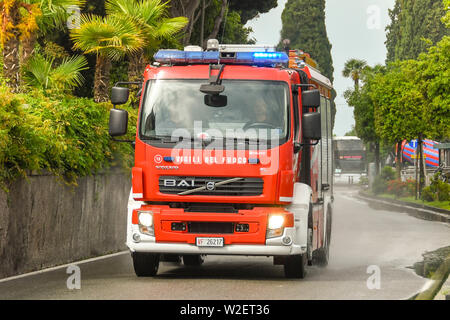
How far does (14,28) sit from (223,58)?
6.93 metres

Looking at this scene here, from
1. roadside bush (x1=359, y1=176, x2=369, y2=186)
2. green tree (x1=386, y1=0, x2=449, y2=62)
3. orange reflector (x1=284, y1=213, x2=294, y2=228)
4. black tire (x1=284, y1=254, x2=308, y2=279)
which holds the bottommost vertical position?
black tire (x1=284, y1=254, x2=308, y2=279)

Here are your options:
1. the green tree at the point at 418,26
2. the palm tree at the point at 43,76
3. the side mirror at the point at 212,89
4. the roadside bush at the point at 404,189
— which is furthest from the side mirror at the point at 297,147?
the green tree at the point at 418,26

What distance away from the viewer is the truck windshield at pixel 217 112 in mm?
13031

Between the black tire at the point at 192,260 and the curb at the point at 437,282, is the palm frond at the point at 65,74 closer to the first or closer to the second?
the black tire at the point at 192,260

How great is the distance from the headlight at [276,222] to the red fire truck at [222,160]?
0.01m

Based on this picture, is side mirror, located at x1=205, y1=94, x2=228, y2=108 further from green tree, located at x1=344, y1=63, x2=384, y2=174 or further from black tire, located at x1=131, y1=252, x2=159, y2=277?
green tree, located at x1=344, y1=63, x2=384, y2=174

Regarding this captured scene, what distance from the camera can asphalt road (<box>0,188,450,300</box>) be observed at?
1184cm

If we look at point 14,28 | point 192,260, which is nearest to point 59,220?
point 192,260

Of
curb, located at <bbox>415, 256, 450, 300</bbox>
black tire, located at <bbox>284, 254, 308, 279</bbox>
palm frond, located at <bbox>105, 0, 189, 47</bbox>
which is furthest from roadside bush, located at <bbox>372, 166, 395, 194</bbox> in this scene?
black tire, located at <bbox>284, 254, 308, 279</bbox>

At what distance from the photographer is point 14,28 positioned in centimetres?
1927

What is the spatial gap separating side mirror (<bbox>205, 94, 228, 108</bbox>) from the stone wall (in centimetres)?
331

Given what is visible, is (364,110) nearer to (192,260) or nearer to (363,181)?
(363,181)
